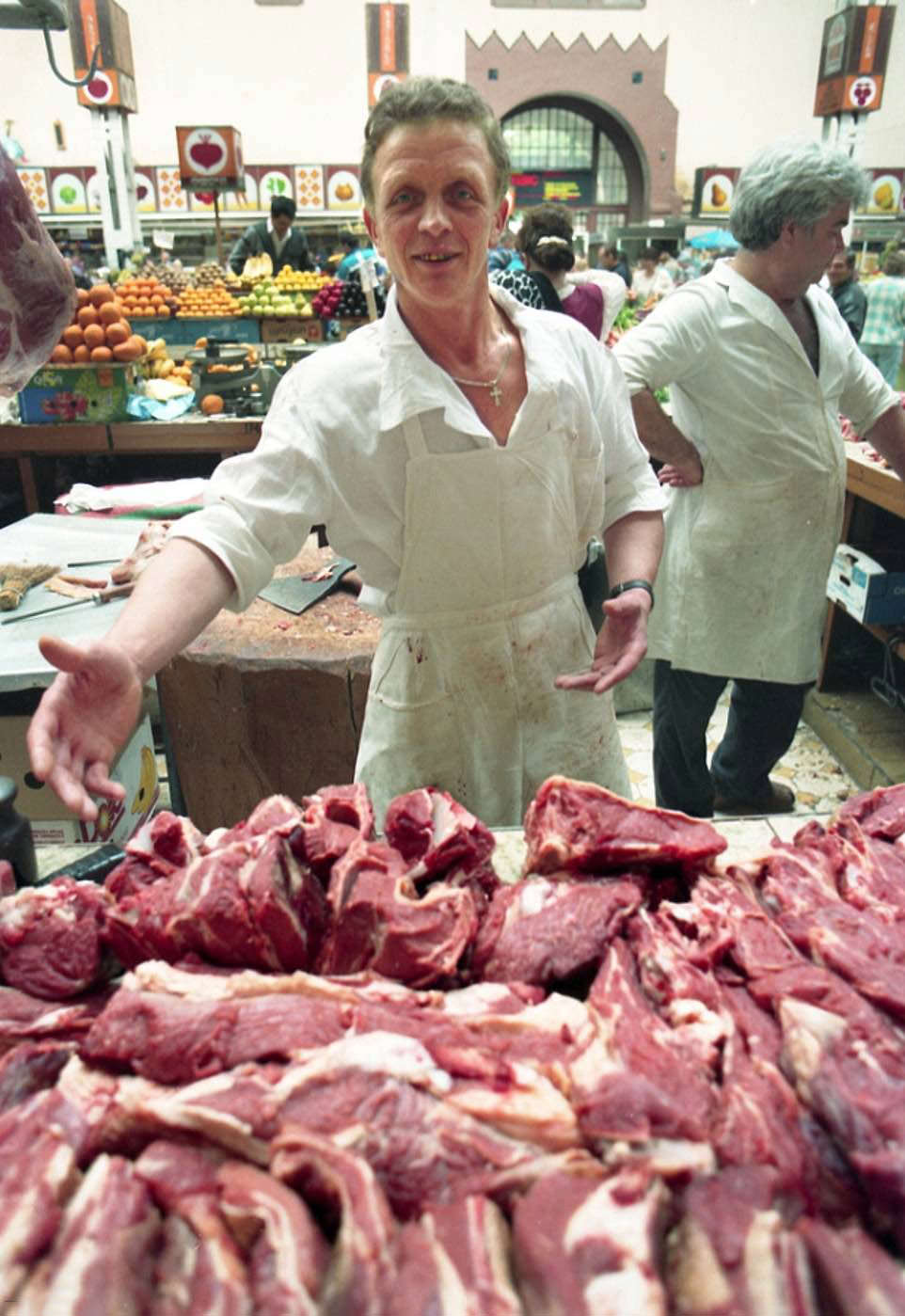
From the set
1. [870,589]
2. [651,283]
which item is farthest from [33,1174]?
[651,283]

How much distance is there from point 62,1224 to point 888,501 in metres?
4.07

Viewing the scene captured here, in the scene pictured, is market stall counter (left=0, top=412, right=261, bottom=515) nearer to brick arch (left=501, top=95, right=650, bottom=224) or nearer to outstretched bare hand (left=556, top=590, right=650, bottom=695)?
outstretched bare hand (left=556, top=590, right=650, bottom=695)

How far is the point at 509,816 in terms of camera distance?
2.46 metres

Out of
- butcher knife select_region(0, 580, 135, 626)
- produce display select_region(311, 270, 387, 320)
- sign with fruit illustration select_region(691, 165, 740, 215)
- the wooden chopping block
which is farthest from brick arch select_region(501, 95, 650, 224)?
the wooden chopping block

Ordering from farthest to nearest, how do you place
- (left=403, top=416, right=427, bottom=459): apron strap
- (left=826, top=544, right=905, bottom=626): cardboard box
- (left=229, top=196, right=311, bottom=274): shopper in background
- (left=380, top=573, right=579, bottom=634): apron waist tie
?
(left=229, top=196, right=311, bottom=274): shopper in background → (left=826, top=544, right=905, bottom=626): cardboard box → (left=380, top=573, right=579, bottom=634): apron waist tie → (left=403, top=416, right=427, bottom=459): apron strap

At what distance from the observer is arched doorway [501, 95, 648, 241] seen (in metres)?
23.0

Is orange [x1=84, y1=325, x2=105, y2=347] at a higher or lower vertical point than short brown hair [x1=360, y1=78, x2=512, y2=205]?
lower

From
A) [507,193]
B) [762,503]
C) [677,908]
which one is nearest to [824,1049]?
[677,908]

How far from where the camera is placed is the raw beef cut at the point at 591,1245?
2.77 feet

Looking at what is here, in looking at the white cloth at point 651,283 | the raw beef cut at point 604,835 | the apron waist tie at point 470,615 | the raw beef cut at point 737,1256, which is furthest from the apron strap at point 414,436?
the white cloth at point 651,283

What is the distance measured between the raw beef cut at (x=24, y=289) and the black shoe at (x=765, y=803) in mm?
3359

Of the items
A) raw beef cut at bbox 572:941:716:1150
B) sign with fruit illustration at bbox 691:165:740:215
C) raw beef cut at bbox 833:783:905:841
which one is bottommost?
raw beef cut at bbox 833:783:905:841

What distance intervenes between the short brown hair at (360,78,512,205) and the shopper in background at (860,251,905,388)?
8.34 m

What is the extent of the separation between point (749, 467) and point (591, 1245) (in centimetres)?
307
